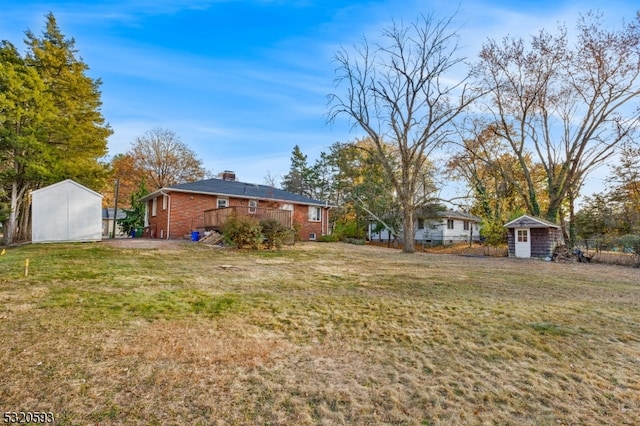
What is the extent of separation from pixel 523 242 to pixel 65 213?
854 inches

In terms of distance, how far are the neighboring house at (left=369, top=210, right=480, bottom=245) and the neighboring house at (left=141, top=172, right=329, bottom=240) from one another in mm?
10332

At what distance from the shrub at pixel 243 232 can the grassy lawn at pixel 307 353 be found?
612 centimetres

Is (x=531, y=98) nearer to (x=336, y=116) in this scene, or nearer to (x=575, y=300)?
(x=336, y=116)

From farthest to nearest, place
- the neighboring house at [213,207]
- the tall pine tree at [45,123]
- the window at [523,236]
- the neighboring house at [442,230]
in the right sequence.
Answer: the neighboring house at [442,230] → the window at [523,236] → the neighboring house at [213,207] → the tall pine tree at [45,123]

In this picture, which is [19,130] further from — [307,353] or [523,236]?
[523,236]

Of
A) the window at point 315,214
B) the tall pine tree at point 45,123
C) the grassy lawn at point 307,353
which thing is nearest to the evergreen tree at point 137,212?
the tall pine tree at point 45,123

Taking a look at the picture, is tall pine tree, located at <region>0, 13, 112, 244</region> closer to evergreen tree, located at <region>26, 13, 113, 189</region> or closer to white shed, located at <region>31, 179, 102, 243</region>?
evergreen tree, located at <region>26, 13, 113, 189</region>

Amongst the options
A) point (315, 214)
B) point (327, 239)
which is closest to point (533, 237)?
point (327, 239)

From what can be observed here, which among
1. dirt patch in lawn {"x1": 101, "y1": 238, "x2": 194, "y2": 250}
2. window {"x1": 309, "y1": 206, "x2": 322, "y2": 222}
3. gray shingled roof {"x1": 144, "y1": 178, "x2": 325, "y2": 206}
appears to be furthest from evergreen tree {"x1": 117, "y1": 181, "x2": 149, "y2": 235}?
window {"x1": 309, "y1": 206, "x2": 322, "y2": 222}

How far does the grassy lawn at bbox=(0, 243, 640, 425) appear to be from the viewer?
8.16 ft

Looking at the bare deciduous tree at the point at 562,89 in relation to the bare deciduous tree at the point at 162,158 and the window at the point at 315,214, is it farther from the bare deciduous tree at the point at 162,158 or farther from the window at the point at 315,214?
the bare deciduous tree at the point at 162,158

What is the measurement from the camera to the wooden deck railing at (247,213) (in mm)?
15203

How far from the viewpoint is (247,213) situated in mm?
15211

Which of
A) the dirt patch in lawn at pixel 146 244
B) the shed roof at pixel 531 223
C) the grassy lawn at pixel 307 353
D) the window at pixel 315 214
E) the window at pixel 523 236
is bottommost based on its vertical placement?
the grassy lawn at pixel 307 353
